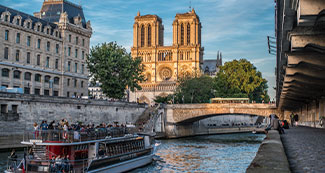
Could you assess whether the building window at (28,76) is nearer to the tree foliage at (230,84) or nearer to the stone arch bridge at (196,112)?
the stone arch bridge at (196,112)

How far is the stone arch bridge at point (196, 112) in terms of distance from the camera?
194 ft

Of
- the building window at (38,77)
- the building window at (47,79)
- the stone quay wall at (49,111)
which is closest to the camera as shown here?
the stone quay wall at (49,111)

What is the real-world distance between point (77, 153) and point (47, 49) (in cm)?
3661

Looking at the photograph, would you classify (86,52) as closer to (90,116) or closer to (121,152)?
(90,116)

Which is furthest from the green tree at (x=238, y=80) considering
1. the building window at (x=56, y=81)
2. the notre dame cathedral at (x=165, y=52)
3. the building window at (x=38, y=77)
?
the building window at (x=38, y=77)

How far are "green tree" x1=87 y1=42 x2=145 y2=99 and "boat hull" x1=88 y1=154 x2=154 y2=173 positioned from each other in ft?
86.9

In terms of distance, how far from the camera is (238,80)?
82312 millimetres

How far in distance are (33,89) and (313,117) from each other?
3649 cm

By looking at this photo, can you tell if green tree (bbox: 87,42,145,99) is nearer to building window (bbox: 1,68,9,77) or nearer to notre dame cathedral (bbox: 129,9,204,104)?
building window (bbox: 1,68,9,77)

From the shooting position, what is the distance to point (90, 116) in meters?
50.2

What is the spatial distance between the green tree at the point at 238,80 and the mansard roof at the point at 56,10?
31.8 metres

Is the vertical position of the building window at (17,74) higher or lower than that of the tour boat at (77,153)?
higher

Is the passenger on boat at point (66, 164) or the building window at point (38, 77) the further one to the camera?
the building window at point (38, 77)

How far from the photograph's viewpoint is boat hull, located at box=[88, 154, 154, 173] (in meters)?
25.0
